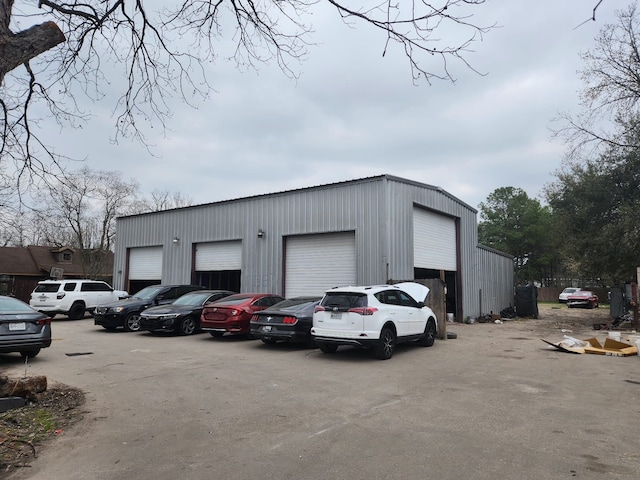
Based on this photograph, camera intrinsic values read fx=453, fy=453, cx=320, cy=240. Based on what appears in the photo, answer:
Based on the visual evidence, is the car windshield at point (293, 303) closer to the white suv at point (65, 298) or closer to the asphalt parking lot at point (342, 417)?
the asphalt parking lot at point (342, 417)

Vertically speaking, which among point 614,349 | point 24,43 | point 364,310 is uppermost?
point 24,43

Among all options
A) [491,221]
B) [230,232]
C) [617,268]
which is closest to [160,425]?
[230,232]

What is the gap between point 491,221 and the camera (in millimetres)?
70188

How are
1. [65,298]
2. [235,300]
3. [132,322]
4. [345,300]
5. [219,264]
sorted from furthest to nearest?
[219,264] < [65,298] < [132,322] < [235,300] < [345,300]

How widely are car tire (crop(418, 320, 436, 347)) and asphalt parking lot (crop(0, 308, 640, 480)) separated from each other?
5.00ft

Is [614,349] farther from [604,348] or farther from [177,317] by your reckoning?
[177,317]

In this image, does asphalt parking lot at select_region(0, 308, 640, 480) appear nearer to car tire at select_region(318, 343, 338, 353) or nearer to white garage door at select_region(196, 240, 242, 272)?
car tire at select_region(318, 343, 338, 353)

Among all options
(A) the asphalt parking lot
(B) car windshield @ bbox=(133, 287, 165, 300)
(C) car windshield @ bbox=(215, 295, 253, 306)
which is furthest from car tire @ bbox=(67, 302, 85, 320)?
(A) the asphalt parking lot

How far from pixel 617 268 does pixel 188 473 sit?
971 inches

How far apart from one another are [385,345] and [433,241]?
10.6m

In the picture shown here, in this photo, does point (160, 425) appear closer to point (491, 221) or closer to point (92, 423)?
point (92, 423)

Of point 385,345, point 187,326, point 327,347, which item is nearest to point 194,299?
point 187,326

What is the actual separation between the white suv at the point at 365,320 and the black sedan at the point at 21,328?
5.86 metres

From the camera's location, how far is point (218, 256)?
22828 mm
